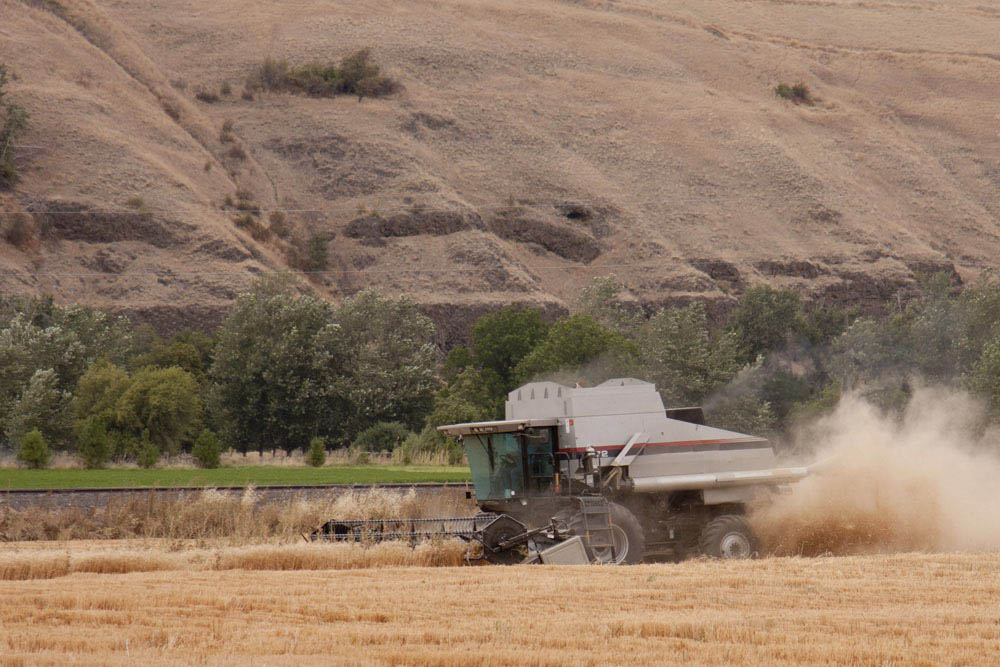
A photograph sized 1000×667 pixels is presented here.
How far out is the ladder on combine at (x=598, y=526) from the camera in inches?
718

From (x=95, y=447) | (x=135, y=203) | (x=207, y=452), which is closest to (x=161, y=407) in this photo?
(x=207, y=452)

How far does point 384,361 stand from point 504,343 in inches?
291

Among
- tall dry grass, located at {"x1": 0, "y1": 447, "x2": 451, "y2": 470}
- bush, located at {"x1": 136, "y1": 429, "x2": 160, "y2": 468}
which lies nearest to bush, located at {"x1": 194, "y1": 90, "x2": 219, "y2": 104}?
tall dry grass, located at {"x1": 0, "y1": 447, "x2": 451, "y2": 470}

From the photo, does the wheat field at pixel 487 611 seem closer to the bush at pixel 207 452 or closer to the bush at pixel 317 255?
the bush at pixel 207 452

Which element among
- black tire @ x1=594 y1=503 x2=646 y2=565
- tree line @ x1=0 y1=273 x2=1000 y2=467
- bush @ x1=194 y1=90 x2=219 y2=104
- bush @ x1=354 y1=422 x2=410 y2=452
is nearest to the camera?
black tire @ x1=594 y1=503 x2=646 y2=565

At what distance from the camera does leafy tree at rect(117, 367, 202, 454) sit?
48719 mm

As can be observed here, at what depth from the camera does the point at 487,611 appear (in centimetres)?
1162

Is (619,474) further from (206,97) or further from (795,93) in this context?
(795,93)

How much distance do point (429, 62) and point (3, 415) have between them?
76603mm

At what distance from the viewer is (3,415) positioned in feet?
167

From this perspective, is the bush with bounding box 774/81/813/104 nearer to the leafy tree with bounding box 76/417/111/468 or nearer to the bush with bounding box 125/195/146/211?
the bush with bounding box 125/195/146/211

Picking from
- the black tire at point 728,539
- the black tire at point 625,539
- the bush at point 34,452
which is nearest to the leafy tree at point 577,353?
the bush at point 34,452

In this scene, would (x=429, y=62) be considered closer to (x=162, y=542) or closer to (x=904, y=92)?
(x=904, y=92)

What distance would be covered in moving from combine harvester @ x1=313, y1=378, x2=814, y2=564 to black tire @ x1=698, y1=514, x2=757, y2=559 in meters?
0.02
